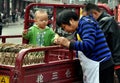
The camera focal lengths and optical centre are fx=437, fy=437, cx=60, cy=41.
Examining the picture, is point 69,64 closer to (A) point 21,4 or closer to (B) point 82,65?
(B) point 82,65

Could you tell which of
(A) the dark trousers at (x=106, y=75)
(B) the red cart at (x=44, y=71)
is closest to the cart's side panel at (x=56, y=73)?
(B) the red cart at (x=44, y=71)

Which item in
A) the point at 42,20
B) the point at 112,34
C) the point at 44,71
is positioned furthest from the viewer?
the point at 42,20

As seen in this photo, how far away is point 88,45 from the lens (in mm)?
4441

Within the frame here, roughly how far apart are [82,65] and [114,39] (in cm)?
94

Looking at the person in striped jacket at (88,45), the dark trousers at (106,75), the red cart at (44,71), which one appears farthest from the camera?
the dark trousers at (106,75)

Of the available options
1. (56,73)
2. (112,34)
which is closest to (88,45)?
(56,73)

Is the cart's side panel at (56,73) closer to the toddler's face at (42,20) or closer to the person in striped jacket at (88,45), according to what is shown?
the person in striped jacket at (88,45)

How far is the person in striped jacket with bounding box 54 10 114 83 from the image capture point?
4.47m

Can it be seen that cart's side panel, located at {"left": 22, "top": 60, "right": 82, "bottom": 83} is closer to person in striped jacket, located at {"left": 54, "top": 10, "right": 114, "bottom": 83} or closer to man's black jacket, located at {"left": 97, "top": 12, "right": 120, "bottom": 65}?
person in striped jacket, located at {"left": 54, "top": 10, "right": 114, "bottom": 83}

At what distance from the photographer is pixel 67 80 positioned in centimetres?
469

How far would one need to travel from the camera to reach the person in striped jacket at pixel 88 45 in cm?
447

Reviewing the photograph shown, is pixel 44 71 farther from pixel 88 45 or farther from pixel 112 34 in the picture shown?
pixel 112 34

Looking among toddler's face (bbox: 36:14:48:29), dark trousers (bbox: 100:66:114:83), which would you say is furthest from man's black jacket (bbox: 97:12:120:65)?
toddler's face (bbox: 36:14:48:29)

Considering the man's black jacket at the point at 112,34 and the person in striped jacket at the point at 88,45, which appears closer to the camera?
the person in striped jacket at the point at 88,45
